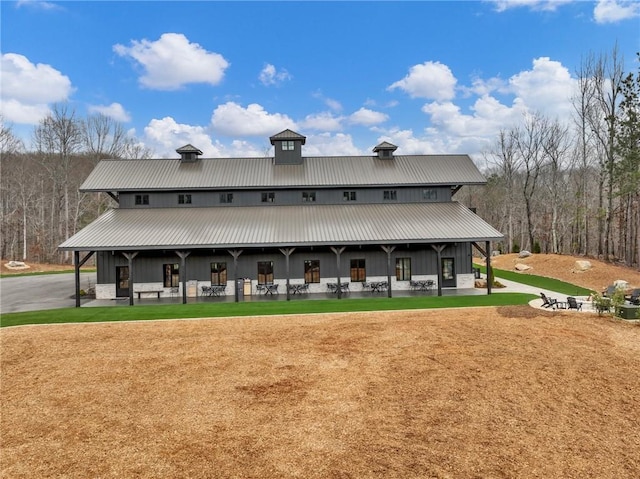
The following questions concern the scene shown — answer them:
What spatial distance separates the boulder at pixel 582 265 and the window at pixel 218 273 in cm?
2505

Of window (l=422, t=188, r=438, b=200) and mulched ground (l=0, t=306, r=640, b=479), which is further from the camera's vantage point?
window (l=422, t=188, r=438, b=200)

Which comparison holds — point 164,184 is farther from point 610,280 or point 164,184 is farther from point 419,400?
point 610,280

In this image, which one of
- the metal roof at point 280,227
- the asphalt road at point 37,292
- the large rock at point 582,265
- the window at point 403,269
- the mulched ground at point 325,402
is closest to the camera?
the mulched ground at point 325,402

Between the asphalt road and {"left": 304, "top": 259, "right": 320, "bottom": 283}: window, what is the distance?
1267cm

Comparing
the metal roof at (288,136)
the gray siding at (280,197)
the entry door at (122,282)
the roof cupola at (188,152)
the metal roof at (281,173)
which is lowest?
the entry door at (122,282)

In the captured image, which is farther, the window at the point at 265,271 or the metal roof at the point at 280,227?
the window at the point at 265,271

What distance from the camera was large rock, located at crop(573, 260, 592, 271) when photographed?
26469 millimetres

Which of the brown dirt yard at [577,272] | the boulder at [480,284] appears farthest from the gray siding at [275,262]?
the brown dirt yard at [577,272]

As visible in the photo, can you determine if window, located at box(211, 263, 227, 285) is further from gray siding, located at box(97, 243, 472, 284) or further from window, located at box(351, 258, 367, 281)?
window, located at box(351, 258, 367, 281)

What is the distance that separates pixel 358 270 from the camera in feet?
71.9

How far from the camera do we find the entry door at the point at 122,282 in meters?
21.4

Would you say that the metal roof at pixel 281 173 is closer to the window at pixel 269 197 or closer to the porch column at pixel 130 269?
the window at pixel 269 197

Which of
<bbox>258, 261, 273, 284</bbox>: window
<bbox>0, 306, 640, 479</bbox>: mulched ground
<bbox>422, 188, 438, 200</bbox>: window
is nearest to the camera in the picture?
<bbox>0, 306, 640, 479</bbox>: mulched ground

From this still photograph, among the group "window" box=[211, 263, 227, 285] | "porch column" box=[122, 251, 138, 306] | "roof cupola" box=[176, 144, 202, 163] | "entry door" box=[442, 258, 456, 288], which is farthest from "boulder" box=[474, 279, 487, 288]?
"roof cupola" box=[176, 144, 202, 163]
